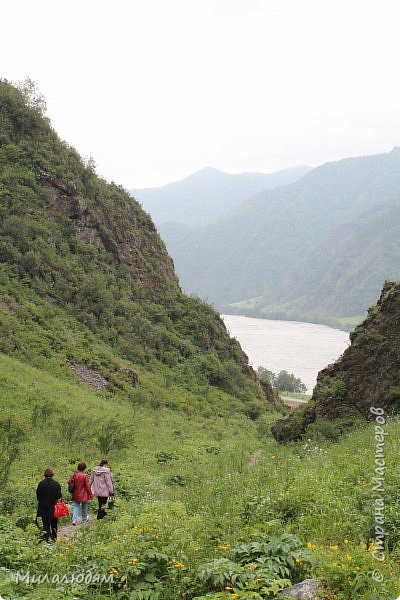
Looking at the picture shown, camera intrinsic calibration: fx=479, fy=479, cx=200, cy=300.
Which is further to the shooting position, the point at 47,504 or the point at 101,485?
the point at 101,485

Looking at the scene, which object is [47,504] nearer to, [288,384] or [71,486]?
[71,486]

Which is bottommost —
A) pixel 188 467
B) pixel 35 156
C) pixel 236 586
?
pixel 188 467

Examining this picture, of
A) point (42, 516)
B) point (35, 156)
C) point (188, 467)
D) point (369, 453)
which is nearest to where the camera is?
point (42, 516)

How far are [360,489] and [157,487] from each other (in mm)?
7028

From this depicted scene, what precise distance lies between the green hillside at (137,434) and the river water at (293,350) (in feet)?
221

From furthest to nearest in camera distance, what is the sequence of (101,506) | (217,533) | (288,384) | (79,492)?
(288,384) < (101,506) < (79,492) < (217,533)

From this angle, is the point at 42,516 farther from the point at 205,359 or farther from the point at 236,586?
the point at 205,359

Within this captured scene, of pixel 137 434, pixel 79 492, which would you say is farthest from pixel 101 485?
pixel 137 434

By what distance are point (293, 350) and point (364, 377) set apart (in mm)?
127213

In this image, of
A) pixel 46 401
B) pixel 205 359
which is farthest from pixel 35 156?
pixel 46 401

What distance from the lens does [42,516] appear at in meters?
9.39

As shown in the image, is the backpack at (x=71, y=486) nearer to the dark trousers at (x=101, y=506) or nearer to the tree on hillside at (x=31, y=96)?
the dark trousers at (x=101, y=506)

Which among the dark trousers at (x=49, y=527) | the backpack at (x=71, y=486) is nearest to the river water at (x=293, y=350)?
the backpack at (x=71, y=486)

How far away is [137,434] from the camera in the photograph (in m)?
21.3
